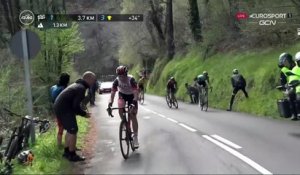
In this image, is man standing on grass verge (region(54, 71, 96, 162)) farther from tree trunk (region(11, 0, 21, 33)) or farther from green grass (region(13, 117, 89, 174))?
tree trunk (region(11, 0, 21, 33))

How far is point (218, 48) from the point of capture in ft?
116

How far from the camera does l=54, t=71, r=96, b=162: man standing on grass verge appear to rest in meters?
9.70

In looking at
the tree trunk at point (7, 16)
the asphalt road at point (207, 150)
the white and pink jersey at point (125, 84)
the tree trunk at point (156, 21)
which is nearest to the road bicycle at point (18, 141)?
the asphalt road at point (207, 150)

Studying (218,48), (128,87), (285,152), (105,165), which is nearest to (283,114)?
(285,152)

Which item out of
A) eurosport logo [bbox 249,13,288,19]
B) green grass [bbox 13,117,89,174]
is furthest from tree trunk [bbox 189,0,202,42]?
green grass [bbox 13,117,89,174]

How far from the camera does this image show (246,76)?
24.7 m

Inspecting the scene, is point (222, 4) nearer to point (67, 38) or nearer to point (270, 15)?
point (270, 15)

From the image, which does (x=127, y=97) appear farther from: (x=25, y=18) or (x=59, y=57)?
(x=59, y=57)

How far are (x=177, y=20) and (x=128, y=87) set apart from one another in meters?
39.5

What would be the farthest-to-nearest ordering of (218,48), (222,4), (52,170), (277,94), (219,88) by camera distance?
(218,48)
(222,4)
(219,88)
(277,94)
(52,170)

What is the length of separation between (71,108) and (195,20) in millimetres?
29178

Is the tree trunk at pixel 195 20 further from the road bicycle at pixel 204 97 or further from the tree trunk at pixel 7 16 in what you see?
the road bicycle at pixel 204 97
